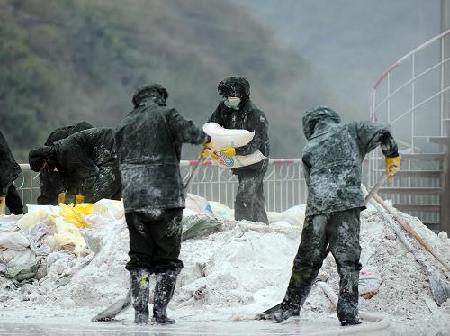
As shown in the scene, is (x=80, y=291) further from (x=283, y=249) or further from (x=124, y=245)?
(x=283, y=249)

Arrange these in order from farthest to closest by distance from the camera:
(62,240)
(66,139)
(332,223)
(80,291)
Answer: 1. (66,139)
2. (62,240)
3. (80,291)
4. (332,223)

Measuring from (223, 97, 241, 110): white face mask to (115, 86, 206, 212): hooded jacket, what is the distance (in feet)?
9.28

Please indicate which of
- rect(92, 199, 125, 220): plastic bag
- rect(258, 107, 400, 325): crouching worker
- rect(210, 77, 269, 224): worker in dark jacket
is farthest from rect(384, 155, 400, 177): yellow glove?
rect(92, 199, 125, 220): plastic bag

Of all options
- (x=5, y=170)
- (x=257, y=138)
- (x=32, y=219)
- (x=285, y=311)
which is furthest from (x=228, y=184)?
(x=285, y=311)

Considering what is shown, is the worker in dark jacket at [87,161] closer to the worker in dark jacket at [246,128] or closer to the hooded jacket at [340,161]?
the worker in dark jacket at [246,128]

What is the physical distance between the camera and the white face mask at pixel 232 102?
9664 mm

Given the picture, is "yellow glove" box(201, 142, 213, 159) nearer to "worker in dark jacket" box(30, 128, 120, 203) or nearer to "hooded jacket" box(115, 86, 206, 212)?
"hooded jacket" box(115, 86, 206, 212)

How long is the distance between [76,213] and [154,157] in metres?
3.26

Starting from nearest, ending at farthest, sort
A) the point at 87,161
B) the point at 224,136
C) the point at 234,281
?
the point at 234,281 → the point at 224,136 → the point at 87,161

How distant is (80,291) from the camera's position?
26.5 ft

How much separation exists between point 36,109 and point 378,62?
6629 millimetres

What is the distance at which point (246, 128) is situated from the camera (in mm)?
9742

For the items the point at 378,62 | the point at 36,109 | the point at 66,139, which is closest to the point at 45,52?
the point at 36,109

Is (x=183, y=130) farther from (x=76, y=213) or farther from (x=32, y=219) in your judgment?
(x=32, y=219)
